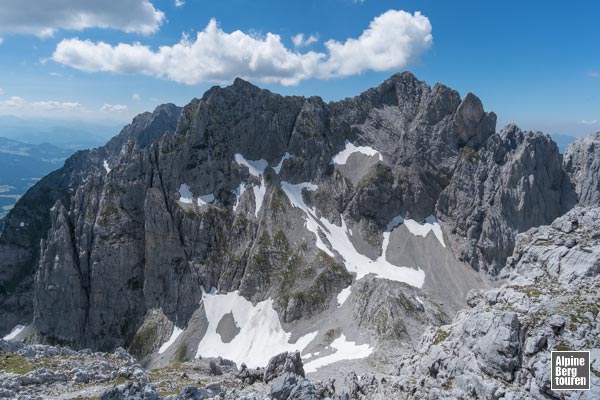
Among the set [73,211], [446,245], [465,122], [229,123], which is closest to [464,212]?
[446,245]

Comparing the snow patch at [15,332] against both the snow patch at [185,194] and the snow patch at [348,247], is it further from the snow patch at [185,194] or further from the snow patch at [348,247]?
the snow patch at [348,247]

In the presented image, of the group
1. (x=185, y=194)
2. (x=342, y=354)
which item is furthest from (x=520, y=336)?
(x=185, y=194)

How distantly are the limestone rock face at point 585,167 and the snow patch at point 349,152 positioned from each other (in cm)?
7094

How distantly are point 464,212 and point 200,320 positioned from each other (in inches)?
3832

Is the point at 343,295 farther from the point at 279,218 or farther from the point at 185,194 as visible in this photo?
the point at 185,194

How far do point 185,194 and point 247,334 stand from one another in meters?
55.6

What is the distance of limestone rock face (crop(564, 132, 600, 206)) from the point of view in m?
141

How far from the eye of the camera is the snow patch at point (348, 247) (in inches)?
4904

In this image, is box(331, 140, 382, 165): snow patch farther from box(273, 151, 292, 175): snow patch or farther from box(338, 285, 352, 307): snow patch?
box(338, 285, 352, 307): snow patch

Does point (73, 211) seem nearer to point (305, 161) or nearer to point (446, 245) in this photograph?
point (305, 161)

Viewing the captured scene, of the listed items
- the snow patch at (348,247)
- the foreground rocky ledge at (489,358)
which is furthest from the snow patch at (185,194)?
the foreground rocky ledge at (489,358)

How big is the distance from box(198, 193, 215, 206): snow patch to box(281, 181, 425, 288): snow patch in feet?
84.9

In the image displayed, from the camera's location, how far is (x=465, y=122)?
159 m

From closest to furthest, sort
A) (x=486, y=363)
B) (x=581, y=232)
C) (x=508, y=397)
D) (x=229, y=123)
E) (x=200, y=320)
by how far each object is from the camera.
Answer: (x=508, y=397) → (x=486, y=363) → (x=581, y=232) → (x=200, y=320) → (x=229, y=123)
